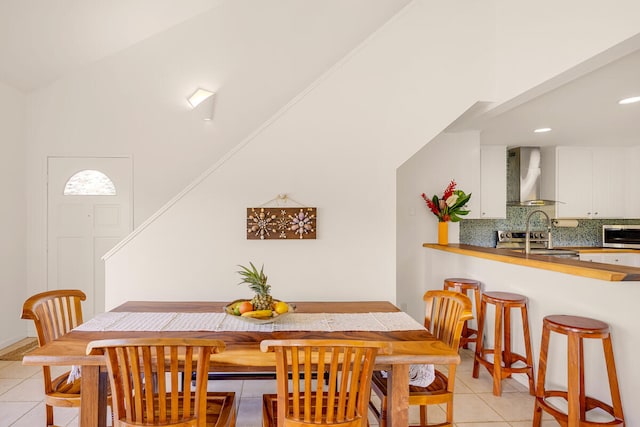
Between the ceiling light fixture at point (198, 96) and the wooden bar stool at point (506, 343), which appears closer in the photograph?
the wooden bar stool at point (506, 343)

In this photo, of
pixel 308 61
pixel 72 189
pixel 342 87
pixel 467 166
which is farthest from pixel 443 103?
pixel 72 189

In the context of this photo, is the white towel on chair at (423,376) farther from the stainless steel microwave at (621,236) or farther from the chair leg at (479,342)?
the stainless steel microwave at (621,236)

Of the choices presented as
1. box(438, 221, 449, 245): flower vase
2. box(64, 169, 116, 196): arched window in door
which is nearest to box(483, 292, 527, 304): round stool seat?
box(438, 221, 449, 245): flower vase

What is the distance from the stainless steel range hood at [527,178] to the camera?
5.53 metres

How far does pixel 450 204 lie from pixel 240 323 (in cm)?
282

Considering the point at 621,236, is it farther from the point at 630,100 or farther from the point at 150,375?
the point at 150,375

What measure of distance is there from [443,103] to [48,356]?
3.06 meters

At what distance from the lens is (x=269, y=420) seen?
1937mm

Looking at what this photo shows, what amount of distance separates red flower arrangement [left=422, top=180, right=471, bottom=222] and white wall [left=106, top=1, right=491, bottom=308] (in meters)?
1.18

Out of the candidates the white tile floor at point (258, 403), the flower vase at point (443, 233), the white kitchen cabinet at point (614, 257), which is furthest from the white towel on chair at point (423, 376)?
the white kitchen cabinet at point (614, 257)

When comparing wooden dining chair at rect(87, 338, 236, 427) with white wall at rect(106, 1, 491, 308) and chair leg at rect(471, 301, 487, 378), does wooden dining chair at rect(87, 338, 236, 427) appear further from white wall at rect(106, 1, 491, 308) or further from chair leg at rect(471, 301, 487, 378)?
chair leg at rect(471, 301, 487, 378)

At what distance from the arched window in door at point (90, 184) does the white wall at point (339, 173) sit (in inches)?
71.4

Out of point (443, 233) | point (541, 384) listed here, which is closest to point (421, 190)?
point (443, 233)

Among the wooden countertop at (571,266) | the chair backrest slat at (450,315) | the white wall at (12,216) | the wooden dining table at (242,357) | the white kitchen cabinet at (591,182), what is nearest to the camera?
the wooden dining table at (242,357)
